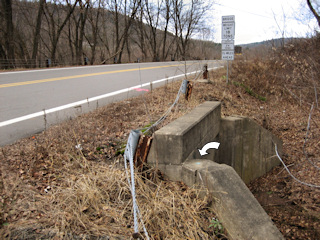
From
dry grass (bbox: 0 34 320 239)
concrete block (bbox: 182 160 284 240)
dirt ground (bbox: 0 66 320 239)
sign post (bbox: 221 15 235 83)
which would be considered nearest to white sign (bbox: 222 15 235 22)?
sign post (bbox: 221 15 235 83)

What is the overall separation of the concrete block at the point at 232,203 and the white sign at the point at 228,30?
7.94 m

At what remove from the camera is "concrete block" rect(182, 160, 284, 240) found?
9.66 ft

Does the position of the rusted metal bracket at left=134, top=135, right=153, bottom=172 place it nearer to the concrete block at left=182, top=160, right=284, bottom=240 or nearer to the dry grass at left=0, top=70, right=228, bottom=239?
the dry grass at left=0, top=70, right=228, bottom=239

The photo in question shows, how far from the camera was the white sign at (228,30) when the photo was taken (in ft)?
33.3

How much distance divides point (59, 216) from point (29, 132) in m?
2.78

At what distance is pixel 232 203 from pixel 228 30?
8.51 meters

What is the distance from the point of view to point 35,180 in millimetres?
3191

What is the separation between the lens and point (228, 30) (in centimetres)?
1023

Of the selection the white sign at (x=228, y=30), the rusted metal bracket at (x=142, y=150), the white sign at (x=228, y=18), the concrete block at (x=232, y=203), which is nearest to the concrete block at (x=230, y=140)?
the concrete block at (x=232, y=203)

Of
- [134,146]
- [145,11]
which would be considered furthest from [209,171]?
[145,11]

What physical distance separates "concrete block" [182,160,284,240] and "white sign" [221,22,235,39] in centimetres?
794

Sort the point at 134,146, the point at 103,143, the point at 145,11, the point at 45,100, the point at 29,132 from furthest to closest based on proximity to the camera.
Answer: the point at 145,11
the point at 45,100
the point at 29,132
the point at 103,143
the point at 134,146

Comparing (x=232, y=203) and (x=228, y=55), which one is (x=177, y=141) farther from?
(x=228, y=55)

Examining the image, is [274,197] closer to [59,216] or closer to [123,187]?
[123,187]
